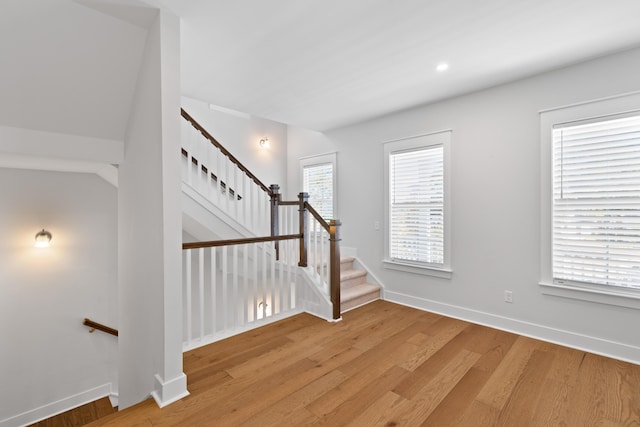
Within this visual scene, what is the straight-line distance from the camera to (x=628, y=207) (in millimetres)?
2367

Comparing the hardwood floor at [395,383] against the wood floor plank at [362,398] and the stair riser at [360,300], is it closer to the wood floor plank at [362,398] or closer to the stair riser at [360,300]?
the wood floor plank at [362,398]

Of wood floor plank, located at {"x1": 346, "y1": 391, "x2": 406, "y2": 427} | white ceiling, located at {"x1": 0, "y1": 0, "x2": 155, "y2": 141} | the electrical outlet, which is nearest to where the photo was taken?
wood floor plank, located at {"x1": 346, "y1": 391, "x2": 406, "y2": 427}

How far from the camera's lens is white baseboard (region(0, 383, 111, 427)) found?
11.3ft

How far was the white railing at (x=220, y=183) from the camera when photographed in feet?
12.0

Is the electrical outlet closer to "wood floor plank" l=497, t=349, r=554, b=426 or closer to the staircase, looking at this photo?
"wood floor plank" l=497, t=349, r=554, b=426

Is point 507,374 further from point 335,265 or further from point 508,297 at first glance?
point 335,265

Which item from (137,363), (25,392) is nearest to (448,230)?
(137,363)

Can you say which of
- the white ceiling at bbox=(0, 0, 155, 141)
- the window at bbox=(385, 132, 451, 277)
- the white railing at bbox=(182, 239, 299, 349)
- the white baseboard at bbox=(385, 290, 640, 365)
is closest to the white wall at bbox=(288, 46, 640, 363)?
the white baseboard at bbox=(385, 290, 640, 365)

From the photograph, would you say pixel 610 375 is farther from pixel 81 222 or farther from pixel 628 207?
pixel 81 222

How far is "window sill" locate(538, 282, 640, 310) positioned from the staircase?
1.89 m

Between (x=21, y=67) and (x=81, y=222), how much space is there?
2.53 m

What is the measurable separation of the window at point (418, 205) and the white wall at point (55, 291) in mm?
3919

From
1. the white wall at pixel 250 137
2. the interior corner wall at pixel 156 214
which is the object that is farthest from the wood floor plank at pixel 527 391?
the white wall at pixel 250 137

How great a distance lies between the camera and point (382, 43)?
7.60 ft
